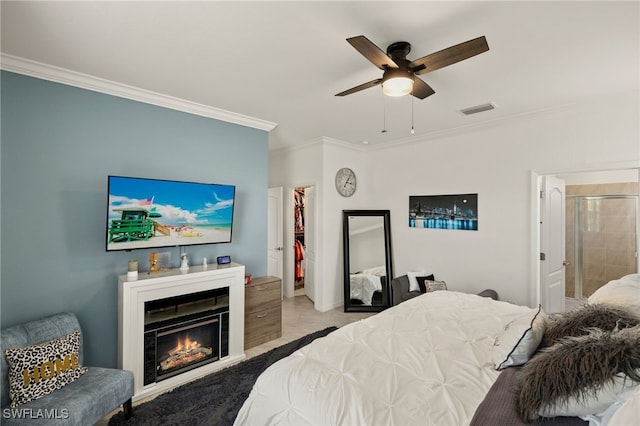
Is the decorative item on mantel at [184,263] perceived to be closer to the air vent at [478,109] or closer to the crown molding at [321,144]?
the crown molding at [321,144]

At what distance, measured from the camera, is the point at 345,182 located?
198 inches

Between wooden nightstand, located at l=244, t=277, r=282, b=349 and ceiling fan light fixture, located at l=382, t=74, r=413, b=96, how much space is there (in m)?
2.54

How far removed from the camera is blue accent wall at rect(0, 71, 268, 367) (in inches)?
90.6

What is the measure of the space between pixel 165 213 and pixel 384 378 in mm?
2401

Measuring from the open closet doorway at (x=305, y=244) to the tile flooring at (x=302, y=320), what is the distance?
1.17ft

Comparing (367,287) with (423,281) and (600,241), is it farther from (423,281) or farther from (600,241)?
(600,241)

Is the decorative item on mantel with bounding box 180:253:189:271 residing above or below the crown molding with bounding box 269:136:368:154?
below

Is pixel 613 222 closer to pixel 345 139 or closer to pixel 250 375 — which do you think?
pixel 345 139

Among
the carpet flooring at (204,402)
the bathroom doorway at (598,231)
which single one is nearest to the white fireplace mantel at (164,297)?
the carpet flooring at (204,402)

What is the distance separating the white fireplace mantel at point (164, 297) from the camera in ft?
8.16

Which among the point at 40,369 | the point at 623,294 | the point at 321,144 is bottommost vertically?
the point at 40,369

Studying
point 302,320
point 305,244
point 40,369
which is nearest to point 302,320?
point 302,320

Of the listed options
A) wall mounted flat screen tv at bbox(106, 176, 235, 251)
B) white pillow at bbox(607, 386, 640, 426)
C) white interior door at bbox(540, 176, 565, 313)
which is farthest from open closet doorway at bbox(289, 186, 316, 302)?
white pillow at bbox(607, 386, 640, 426)

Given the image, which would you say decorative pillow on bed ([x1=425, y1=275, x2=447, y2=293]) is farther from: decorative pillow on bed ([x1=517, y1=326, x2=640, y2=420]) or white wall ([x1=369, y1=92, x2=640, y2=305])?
decorative pillow on bed ([x1=517, y1=326, x2=640, y2=420])
